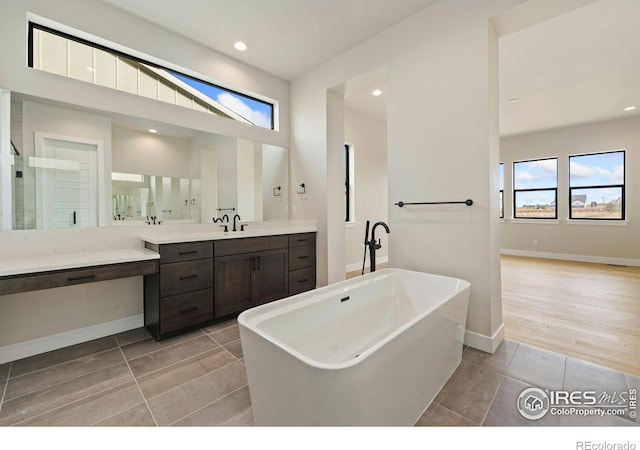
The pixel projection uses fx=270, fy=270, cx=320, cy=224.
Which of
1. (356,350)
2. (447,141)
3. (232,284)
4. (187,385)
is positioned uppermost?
(447,141)

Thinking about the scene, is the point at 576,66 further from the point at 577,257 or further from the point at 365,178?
the point at 577,257

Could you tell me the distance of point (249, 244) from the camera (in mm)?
2791

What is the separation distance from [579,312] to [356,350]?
259 centimetres

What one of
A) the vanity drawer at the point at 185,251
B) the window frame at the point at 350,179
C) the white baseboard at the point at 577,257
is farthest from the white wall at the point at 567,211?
the vanity drawer at the point at 185,251

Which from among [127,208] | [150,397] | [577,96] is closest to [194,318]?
[150,397]

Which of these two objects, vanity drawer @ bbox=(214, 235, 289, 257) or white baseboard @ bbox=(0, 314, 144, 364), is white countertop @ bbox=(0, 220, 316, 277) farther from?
white baseboard @ bbox=(0, 314, 144, 364)

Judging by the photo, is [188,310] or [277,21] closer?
[188,310]

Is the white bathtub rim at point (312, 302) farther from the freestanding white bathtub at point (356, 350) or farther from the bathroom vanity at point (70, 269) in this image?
the bathroom vanity at point (70, 269)

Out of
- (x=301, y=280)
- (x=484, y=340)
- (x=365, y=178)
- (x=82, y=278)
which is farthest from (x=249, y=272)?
(x=365, y=178)

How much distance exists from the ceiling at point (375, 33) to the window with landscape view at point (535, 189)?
2.06 meters

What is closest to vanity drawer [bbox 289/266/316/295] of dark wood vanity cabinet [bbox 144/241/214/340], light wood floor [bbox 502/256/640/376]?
dark wood vanity cabinet [bbox 144/241/214/340]

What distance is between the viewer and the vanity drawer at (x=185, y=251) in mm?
2242

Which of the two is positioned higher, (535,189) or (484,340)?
(535,189)

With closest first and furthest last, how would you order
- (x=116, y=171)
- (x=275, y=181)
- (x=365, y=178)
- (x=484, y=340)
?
(x=484, y=340) < (x=116, y=171) < (x=275, y=181) < (x=365, y=178)
